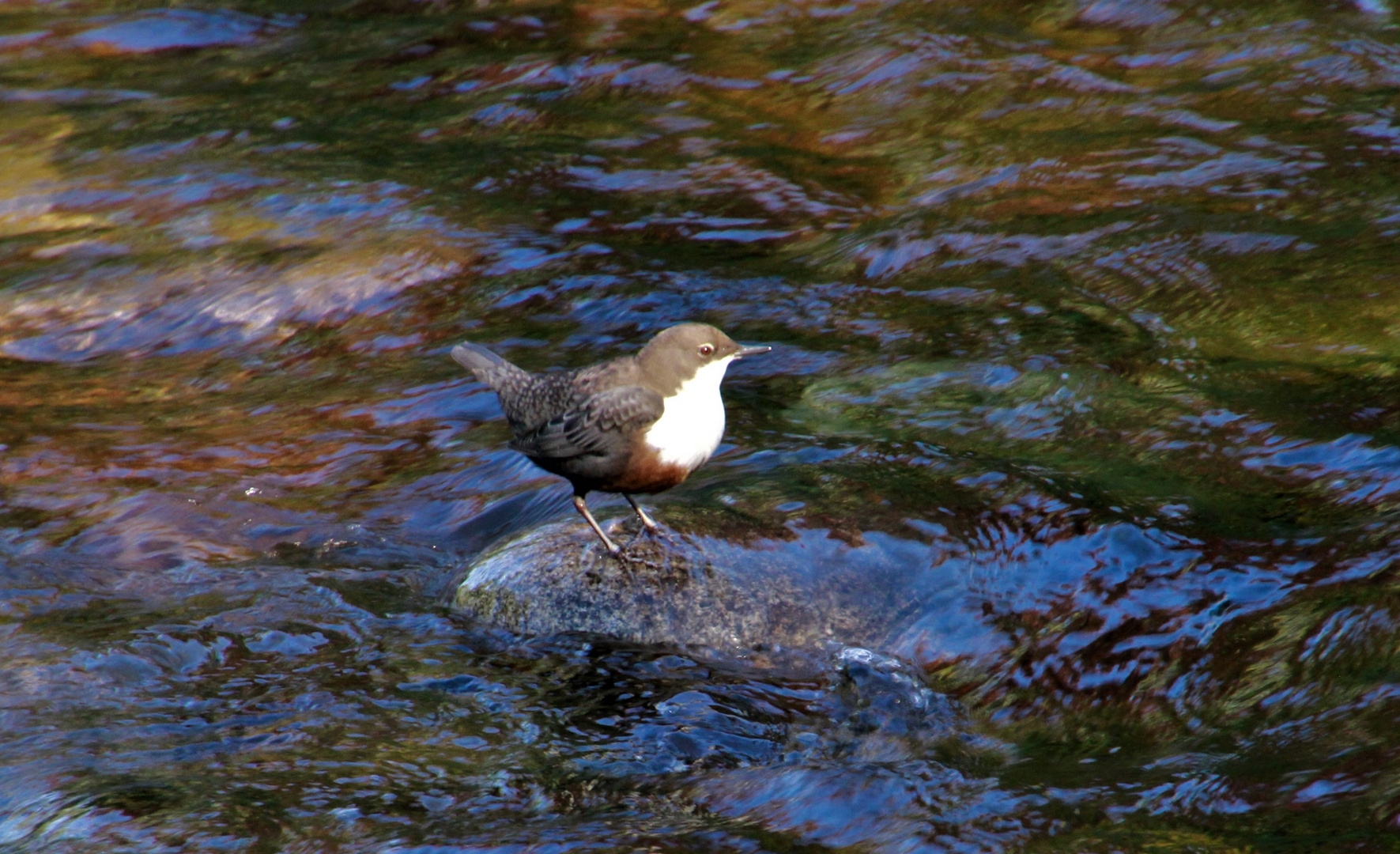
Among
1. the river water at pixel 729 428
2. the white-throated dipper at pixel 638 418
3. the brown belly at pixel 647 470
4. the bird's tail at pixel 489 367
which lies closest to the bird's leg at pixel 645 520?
the white-throated dipper at pixel 638 418

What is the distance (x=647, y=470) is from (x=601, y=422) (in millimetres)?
267

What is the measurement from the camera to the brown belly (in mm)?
4672

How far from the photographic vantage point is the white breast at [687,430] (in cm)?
465

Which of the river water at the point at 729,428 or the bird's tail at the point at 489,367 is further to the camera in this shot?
the bird's tail at the point at 489,367

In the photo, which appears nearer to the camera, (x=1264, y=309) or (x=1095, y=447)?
(x=1095, y=447)

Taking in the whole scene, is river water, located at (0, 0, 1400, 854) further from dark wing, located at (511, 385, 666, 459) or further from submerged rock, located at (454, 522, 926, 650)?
dark wing, located at (511, 385, 666, 459)

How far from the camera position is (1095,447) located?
5527mm

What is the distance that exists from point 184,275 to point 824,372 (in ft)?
12.5

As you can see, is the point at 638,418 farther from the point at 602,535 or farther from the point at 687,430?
the point at 602,535

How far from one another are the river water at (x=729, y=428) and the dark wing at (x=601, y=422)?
434mm

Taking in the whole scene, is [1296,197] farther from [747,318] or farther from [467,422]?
[467,422]

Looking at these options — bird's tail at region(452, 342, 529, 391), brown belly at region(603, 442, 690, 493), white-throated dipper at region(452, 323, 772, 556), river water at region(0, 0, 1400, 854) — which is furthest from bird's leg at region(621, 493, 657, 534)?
bird's tail at region(452, 342, 529, 391)

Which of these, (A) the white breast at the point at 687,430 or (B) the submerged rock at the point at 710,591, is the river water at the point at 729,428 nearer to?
(B) the submerged rock at the point at 710,591

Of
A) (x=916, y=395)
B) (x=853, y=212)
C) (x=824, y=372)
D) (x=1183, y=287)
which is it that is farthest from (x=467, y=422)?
(x=1183, y=287)
